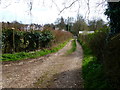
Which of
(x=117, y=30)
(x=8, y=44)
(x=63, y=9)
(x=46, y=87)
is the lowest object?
(x=46, y=87)

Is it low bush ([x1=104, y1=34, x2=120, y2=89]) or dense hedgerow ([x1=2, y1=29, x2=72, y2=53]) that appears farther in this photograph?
dense hedgerow ([x1=2, y1=29, x2=72, y2=53])

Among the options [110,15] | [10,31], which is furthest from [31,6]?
[10,31]

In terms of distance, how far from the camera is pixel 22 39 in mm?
11164

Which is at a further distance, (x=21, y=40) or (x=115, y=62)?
(x=21, y=40)

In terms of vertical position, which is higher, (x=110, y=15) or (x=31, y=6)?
(x=31, y=6)

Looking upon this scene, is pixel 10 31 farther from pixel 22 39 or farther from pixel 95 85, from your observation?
pixel 95 85

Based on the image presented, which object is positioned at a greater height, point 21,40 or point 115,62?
point 21,40

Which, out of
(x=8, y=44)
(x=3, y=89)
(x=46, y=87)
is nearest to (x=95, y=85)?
(x=46, y=87)

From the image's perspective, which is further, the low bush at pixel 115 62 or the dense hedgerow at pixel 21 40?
the dense hedgerow at pixel 21 40

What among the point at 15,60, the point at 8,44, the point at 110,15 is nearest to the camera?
the point at 110,15

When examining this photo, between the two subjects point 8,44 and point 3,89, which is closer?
point 3,89

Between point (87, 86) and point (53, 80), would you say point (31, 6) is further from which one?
point (87, 86)

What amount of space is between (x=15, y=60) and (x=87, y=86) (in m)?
5.89

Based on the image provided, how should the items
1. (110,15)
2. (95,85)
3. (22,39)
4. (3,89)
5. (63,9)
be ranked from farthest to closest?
1. (22,39)
2. (63,9)
3. (110,15)
4. (3,89)
5. (95,85)
